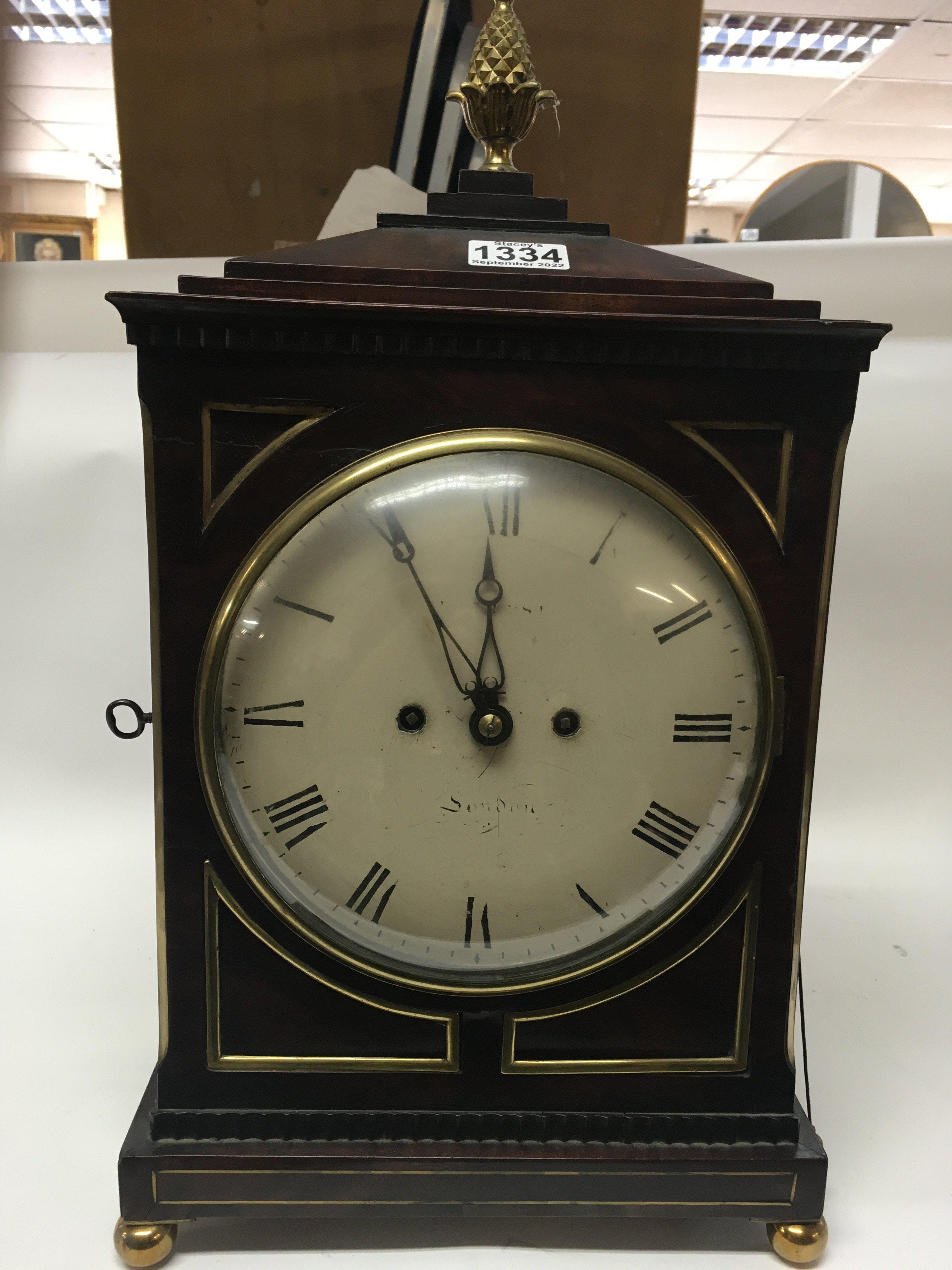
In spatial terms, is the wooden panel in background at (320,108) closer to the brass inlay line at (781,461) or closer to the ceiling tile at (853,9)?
the brass inlay line at (781,461)

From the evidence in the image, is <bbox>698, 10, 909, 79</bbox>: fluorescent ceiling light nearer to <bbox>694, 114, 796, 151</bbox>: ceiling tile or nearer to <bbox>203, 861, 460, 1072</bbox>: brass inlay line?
<bbox>694, 114, 796, 151</bbox>: ceiling tile

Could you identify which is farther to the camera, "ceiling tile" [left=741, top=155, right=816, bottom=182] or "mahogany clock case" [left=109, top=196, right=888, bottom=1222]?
"ceiling tile" [left=741, top=155, right=816, bottom=182]

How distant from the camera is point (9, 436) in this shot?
1633 mm

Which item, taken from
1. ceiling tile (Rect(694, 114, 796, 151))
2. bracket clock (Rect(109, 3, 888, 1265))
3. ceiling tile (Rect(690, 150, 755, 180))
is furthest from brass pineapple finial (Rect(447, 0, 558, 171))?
ceiling tile (Rect(690, 150, 755, 180))

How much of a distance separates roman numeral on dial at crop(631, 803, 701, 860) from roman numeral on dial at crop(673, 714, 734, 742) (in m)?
0.06

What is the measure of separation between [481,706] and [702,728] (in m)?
Answer: 0.19

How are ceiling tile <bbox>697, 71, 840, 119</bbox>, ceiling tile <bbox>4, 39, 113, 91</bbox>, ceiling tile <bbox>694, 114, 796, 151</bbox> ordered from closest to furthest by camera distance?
ceiling tile <bbox>4, 39, 113, 91</bbox> < ceiling tile <bbox>697, 71, 840, 119</bbox> < ceiling tile <bbox>694, 114, 796, 151</bbox>

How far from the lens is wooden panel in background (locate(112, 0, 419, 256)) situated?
1505mm

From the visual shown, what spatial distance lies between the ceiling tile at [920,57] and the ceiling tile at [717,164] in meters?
1.07

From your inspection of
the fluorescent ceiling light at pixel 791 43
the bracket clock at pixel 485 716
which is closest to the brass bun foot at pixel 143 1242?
the bracket clock at pixel 485 716

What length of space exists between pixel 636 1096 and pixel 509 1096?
0.12m

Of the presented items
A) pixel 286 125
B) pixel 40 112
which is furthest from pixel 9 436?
pixel 40 112

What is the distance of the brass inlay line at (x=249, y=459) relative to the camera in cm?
85

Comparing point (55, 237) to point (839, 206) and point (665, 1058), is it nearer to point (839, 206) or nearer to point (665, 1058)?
point (839, 206)
